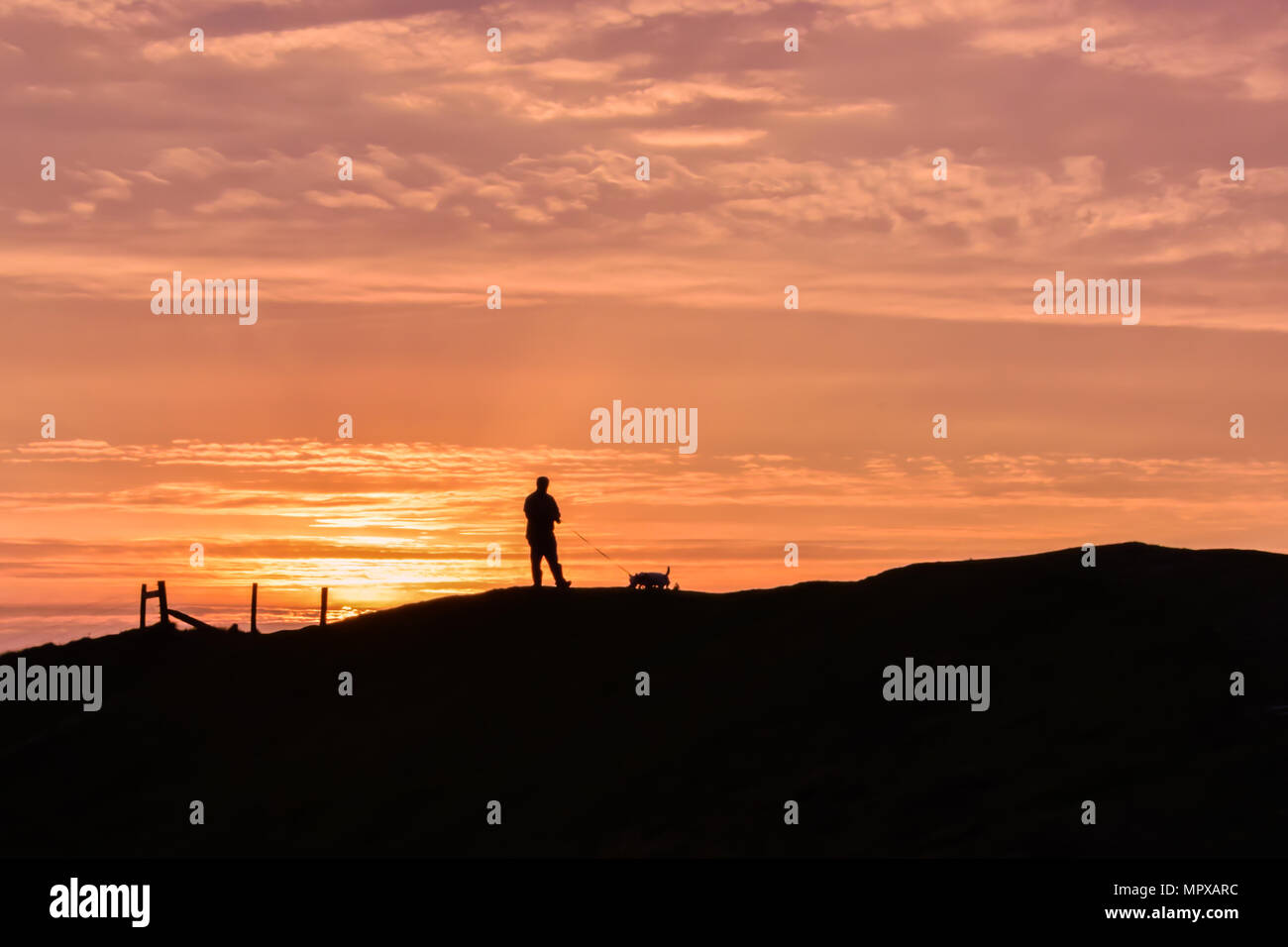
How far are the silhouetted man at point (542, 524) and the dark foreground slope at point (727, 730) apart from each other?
121 centimetres

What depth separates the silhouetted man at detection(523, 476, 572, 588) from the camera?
3022 centimetres

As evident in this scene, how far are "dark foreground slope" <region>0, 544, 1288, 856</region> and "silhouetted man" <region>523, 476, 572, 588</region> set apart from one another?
47.7 inches

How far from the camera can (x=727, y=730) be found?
2316 centimetres
